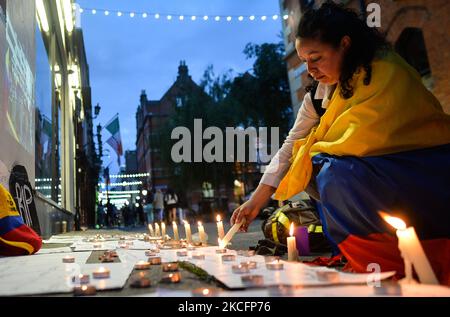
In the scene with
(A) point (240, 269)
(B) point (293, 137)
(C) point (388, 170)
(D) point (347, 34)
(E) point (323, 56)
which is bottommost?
(A) point (240, 269)

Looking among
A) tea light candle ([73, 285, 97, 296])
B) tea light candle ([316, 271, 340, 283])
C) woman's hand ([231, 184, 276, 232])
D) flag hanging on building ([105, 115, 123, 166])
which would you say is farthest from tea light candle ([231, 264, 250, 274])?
flag hanging on building ([105, 115, 123, 166])

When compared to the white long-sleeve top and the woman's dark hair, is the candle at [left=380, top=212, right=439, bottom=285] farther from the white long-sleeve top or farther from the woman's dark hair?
the white long-sleeve top

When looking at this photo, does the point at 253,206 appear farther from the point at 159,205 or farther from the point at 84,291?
the point at 159,205

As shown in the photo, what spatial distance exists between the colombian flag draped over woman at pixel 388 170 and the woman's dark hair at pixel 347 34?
0.06 meters

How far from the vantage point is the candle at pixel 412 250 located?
1.34 meters

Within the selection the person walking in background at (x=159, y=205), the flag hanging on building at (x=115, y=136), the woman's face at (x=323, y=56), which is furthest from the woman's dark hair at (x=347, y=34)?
the flag hanging on building at (x=115, y=136)

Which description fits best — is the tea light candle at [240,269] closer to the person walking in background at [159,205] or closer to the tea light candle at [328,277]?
the tea light candle at [328,277]

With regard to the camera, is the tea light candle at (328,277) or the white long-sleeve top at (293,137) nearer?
the tea light candle at (328,277)

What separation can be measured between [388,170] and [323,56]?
0.75 m

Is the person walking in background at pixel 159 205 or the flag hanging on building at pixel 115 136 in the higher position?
the flag hanging on building at pixel 115 136

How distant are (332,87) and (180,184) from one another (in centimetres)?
2669

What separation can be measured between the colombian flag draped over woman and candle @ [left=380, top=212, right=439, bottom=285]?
438 millimetres

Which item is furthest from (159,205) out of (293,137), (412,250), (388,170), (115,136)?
(412,250)

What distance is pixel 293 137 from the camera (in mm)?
2996
